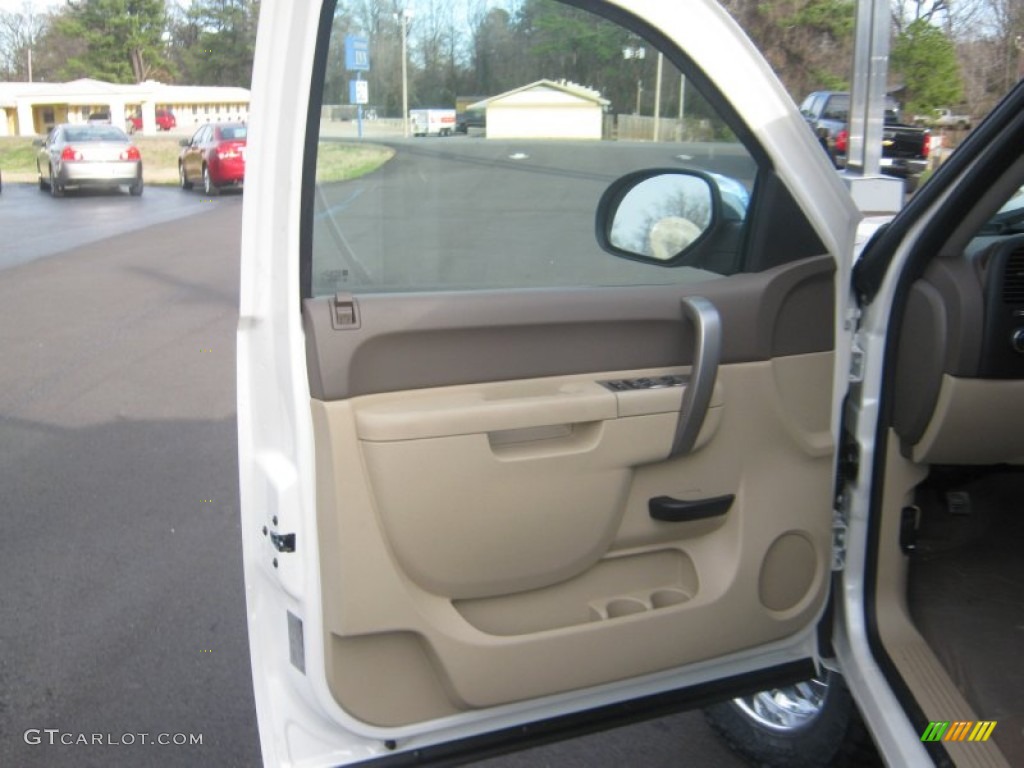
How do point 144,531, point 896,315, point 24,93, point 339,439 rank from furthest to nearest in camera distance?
point 24,93 < point 144,531 < point 896,315 < point 339,439

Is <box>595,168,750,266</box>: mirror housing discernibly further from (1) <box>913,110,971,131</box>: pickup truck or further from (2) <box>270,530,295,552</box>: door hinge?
(2) <box>270,530,295,552</box>: door hinge

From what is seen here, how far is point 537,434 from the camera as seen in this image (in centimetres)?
214

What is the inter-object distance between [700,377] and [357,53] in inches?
37.5

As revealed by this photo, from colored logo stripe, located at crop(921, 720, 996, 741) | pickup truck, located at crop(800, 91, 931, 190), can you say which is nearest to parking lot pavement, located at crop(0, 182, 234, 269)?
pickup truck, located at crop(800, 91, 931, 190)

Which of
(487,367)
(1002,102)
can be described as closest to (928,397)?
(1002,102)

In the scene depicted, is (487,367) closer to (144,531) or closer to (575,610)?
(575,610)

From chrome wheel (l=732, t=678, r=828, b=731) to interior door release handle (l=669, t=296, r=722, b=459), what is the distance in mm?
933

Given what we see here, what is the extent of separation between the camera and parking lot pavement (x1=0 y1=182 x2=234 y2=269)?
1521 cm

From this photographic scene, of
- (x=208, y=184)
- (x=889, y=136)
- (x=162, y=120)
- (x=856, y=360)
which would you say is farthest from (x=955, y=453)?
(x=162, y=120)

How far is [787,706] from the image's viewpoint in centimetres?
291

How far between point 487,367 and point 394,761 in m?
0.83

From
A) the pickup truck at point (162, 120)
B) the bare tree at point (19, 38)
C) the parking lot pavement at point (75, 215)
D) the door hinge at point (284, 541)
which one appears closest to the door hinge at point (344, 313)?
the door hinge at point (284, 541)

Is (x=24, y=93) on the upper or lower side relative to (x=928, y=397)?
upper

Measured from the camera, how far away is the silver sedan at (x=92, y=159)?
74.0ft
